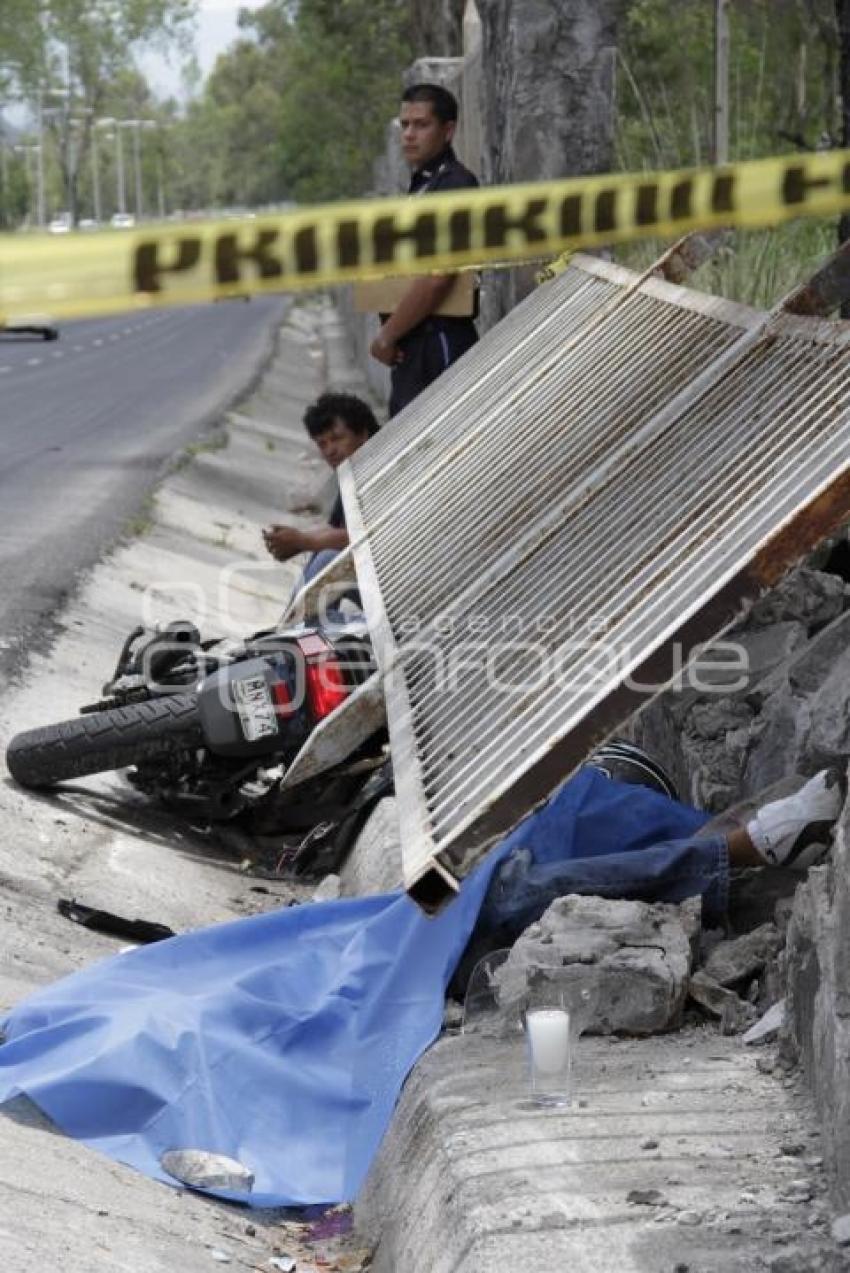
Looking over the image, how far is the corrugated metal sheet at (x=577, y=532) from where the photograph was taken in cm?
420

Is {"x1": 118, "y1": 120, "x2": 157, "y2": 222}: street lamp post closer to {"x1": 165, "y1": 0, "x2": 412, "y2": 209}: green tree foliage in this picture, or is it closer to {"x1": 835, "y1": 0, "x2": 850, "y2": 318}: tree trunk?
{"x1": 165, "y1": 0, "x2": 412, "y2": 209}: green tree foliage

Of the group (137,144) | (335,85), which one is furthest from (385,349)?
(137,144)

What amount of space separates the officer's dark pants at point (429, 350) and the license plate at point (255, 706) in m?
2.43

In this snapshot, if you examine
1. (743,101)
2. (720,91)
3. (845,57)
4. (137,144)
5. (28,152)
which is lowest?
(137,144)

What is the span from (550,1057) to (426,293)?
16.2 ft

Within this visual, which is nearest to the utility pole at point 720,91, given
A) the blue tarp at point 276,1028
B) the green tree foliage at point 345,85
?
the blue tarp at point 276,1028

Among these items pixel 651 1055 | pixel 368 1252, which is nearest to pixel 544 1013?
pixel 651 1055

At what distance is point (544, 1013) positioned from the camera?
13.9ft

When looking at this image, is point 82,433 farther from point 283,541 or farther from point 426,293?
point 283,541

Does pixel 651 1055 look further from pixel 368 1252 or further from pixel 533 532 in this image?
pixel 533 532

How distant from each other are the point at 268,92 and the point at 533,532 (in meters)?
129

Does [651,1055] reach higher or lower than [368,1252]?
higher

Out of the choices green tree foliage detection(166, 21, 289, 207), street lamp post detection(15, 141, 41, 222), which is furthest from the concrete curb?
street lamp post detection(15, 141, 41, 222)

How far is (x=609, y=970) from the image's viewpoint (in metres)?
4.49
